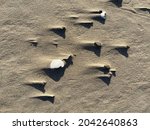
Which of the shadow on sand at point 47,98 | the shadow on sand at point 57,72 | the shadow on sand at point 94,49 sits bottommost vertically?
the shadow on sand at point 47,98

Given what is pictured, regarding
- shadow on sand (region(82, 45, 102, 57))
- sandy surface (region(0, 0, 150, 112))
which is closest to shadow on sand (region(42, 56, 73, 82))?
sandy surface (region(0, 0, 150, 112))

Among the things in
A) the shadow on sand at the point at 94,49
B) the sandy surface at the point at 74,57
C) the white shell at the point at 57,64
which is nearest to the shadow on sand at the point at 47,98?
the sandy surface at the point at 74,57

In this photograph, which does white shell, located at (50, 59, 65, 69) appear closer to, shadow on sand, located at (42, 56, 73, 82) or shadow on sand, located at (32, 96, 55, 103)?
shadow on sand, located at (42, 56, 73, 82)

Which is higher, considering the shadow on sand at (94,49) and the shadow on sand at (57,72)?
the shadow on sand at (94,49)

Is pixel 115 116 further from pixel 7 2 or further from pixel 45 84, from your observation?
pixel 7 2

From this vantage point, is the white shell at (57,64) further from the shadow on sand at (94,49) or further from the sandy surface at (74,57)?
the shadow on sand at (94,49)

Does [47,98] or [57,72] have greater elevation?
[57,72]

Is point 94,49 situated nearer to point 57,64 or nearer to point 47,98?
point 57,64

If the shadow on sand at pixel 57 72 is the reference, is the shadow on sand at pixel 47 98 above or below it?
below

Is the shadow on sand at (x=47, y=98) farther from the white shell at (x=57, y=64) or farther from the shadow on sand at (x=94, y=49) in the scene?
the shadow on sand at (x=94, y=49)

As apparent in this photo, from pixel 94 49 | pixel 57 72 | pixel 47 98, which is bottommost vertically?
pixel 47 98

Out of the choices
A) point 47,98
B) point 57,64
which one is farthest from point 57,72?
point 47,98
